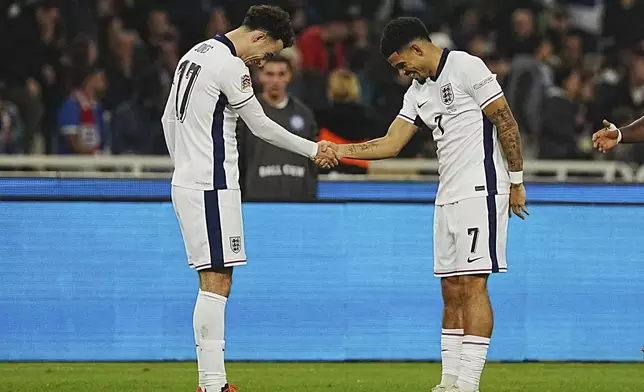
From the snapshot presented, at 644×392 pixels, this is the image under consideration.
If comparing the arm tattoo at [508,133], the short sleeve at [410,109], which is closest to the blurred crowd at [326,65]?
the short sleeve at [410,109]

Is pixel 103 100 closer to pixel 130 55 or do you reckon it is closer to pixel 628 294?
pixel 130 55

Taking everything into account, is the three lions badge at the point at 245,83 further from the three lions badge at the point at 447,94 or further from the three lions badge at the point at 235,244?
the three lions badge at the point at 447,94

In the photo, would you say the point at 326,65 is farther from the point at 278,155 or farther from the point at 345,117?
the point at 278,155

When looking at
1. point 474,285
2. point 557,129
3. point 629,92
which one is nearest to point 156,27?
point 557,129

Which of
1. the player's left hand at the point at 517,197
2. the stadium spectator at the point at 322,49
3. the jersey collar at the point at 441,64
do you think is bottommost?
the player's left hand at the point at 517,197

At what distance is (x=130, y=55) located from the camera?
1727 cm

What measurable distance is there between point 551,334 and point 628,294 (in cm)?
66

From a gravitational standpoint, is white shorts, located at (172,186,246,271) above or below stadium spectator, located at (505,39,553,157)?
below

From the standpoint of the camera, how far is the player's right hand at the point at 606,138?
8.72m

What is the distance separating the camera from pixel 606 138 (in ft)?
28.7

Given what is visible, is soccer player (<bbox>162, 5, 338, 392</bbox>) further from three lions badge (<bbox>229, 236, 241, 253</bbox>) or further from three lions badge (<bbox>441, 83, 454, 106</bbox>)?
three lions badge (<bbox>441, 83, 454, 106</bbox>)

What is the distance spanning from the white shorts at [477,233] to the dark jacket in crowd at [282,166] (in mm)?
3062

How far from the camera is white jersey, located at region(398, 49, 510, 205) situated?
8531mm

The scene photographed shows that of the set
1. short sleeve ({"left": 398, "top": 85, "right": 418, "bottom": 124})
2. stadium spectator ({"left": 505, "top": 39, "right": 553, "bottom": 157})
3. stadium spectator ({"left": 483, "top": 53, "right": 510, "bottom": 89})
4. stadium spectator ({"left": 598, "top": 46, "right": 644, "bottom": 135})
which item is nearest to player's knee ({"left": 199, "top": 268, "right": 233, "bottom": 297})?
short sleeve ({"left": 398, "top": 85, "right": 418, "bottom": 124})
